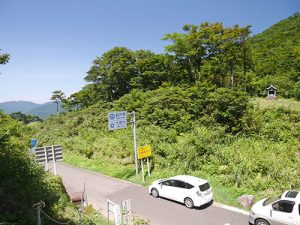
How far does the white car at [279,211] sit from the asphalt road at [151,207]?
49.9 inches

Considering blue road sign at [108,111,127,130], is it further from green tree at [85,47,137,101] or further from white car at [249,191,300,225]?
green tree at [85,47,137,101]

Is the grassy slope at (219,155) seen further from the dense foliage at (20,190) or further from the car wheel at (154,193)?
the dense foliage at (20,190)

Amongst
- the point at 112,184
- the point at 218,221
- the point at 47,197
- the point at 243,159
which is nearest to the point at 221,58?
the point at 243,159

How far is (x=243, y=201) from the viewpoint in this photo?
13.4 m

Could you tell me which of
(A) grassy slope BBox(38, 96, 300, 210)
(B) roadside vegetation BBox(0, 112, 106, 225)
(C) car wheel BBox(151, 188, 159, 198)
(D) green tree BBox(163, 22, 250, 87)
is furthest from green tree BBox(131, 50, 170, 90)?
(B) roadside vegetation BBox(0, 112, 106, 225)

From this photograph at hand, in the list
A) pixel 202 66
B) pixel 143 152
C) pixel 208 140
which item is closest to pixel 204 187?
pixel 143 152

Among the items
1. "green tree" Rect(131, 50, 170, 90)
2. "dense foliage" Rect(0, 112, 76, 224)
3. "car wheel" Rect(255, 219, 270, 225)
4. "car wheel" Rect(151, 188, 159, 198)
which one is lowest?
"car wheel" Rect(151, 188, 159, 198)

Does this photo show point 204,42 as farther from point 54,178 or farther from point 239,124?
point 54,178

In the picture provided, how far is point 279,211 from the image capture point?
10148 mm

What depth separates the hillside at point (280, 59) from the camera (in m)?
42.9

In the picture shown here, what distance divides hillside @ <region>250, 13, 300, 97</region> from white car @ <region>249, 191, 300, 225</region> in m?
32.5

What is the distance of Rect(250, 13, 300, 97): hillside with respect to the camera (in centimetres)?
→ 4290

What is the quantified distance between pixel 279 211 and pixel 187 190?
4783 millimetres

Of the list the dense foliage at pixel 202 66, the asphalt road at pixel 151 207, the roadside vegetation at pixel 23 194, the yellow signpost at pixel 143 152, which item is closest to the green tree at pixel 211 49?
the dense foliage at pixel 202 66
